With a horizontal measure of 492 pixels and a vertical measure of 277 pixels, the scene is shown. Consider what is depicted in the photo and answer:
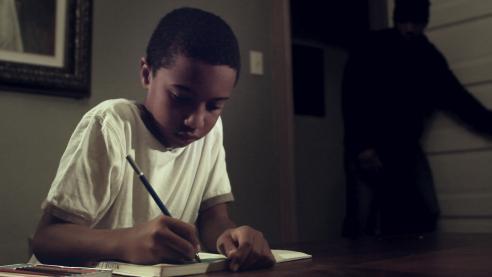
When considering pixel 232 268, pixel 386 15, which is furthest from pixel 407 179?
pixel 232 268

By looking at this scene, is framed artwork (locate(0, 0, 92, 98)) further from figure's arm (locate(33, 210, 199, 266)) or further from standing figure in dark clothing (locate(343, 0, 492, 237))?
standing figure in dark clothing (locate(343, 0, 492, 237))

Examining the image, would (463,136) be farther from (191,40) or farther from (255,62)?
(191,40)

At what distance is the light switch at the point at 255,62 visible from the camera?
1570 mm

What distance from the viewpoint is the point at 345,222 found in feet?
7.86

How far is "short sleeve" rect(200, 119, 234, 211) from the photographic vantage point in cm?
110

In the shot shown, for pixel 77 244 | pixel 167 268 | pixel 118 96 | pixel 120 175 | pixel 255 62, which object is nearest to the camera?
pixel 167 268

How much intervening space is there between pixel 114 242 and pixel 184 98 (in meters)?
0.30

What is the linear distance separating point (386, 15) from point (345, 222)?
0.98 meters

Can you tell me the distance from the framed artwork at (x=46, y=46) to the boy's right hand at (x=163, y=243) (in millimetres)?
657

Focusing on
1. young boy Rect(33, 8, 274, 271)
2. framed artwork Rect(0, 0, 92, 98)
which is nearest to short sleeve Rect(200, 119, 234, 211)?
young boy Rect(33, 8, 274, 271)

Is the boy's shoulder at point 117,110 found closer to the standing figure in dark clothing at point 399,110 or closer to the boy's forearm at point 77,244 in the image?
the boy's forearm at point 77,244

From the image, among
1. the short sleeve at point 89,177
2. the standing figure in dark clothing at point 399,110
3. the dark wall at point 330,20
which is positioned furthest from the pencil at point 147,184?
the dark wall at point 330,20

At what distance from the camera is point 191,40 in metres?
1.03

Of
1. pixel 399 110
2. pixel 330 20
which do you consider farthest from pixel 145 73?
pixel 330 20
